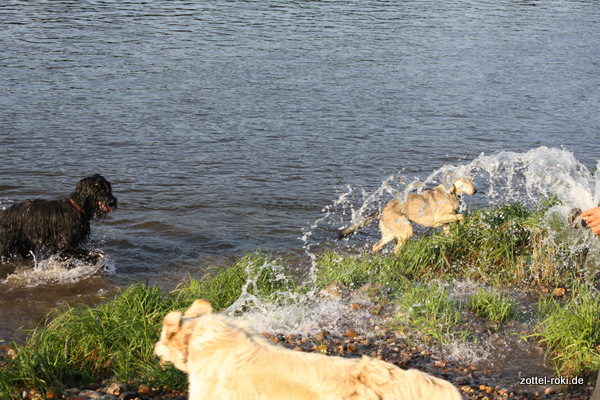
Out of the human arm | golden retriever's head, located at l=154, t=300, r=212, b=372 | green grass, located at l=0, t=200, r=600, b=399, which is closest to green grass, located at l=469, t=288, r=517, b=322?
green grass, located at l=0, t=200, r=600, b=399

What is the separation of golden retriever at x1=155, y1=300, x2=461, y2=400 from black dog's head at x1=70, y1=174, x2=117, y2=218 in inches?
193

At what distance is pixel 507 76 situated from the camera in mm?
17656

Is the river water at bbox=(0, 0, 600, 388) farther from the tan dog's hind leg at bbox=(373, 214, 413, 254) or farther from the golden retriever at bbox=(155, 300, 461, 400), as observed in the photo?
the golden retriever at bbox=(155, 300, 461, 400)

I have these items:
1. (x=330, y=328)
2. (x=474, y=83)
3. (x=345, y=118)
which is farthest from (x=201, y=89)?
(x=330, y=328)

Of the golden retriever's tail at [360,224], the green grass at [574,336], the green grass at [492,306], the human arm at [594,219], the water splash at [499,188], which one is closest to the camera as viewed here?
the human arm at [594,219]

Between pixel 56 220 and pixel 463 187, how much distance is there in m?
4.75

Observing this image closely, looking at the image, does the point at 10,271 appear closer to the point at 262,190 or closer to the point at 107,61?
the point at 262,190

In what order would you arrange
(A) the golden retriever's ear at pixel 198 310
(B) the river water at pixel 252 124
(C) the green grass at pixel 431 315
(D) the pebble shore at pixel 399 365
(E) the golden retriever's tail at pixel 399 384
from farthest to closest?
(B) the river water at pixel 252 124 < (C) the green grass at pixel 431 315 < (D) the pebble shore at pixel 399 365 < (A) the golden retriever's ear at pixel 198 310 < (E) the golden retriever's tail at pixel 399 384

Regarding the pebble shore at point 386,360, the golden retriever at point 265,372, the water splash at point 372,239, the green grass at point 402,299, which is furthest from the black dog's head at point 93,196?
the golden retriever at point 265,372

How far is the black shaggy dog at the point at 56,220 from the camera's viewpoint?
24.3 feet

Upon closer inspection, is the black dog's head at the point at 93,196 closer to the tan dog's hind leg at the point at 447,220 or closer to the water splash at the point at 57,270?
the water splash at the point at 57,270

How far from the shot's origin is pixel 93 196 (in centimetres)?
741

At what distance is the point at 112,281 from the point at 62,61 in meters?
11.0

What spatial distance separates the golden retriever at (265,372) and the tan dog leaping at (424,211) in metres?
4.28
